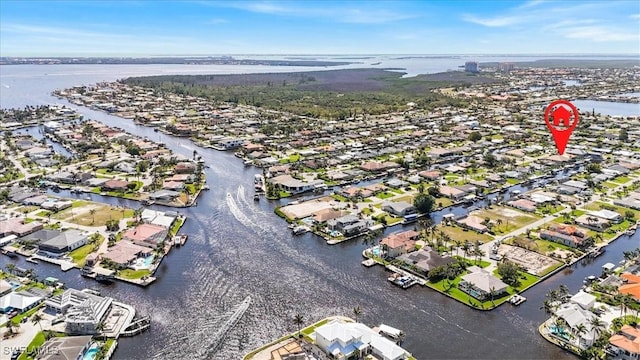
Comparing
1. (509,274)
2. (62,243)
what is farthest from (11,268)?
(509,274)

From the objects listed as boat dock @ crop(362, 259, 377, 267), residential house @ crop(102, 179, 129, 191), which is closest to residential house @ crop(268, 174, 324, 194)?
residential house @ crop(102, 179, 129, 191)

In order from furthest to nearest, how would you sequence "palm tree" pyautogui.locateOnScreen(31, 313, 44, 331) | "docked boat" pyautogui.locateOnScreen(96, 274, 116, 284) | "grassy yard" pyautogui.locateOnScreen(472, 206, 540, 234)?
"grassy yard" pyautogui.locateOnScreen(472, 206, 540, 234) < "docked boat" pyautogui.locateOnScreen(96, 274, 116, 284) < "palm tree" pyautogui.locateOnScreen(31, 313, 44, 331)

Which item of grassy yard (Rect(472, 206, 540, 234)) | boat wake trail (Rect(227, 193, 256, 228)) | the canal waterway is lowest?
the canal waterway

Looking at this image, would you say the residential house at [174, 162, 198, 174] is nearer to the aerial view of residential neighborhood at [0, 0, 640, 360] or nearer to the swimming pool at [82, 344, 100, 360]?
the aerial view of residential neighborhood at [0, 0, 640, 360]

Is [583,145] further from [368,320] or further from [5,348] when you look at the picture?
[5,348]

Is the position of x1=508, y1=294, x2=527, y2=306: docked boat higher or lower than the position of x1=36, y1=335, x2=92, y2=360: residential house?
lower

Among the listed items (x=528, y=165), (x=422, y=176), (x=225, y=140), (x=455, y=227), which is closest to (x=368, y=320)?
(x=455, y=227)

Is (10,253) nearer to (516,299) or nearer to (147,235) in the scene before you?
(147,235)

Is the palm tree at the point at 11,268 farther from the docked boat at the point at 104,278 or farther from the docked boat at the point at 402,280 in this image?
the docked boat at the point at 402,280
